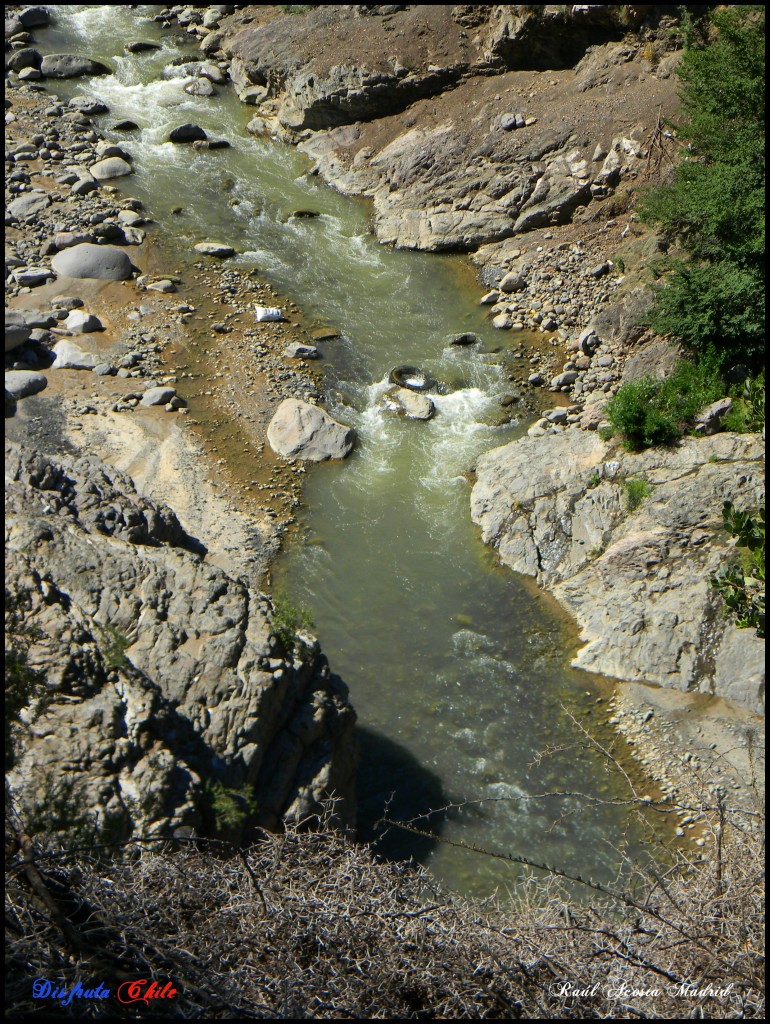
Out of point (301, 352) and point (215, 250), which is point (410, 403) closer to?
point (301, 352)

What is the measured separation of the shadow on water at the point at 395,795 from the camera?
36.3 ft

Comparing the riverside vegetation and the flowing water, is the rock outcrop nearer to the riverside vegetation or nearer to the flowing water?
the flowing water

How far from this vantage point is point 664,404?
1520cm

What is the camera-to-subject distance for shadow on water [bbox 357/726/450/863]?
36.3 ft

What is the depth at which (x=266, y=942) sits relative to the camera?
6117 mm

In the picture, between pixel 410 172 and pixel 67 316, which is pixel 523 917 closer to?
pixel 67 316

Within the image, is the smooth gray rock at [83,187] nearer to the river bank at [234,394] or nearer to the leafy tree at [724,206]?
the river bank at [234,394]

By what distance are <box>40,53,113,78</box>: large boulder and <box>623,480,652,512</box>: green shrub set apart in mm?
19171

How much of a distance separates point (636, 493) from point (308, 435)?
5.44 metres

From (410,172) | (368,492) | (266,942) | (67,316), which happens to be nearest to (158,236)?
(67,316)

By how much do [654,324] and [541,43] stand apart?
10339 millimetres

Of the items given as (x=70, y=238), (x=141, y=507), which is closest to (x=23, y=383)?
(x=70, y=238)

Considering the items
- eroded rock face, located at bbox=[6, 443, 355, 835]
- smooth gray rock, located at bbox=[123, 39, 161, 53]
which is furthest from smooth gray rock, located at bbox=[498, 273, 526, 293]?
smooth gray rock, located at bbox=[123, 39, 161, 53]

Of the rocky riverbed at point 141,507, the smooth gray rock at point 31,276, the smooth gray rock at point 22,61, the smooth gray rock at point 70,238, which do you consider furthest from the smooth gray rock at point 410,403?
the smooth gray rock at point 22,61
